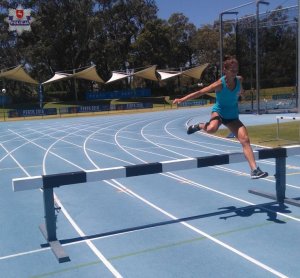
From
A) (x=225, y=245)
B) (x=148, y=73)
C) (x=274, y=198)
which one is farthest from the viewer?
(x=148, y=73)

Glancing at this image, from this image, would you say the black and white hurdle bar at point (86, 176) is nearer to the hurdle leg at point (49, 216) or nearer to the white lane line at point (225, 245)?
the hurdle leg at point (49, 216)

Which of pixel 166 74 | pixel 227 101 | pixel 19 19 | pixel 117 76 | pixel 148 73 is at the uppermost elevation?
pixel 19 19

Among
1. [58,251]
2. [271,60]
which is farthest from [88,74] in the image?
[58,251]

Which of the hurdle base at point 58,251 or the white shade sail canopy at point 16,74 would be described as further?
the white shade sail canopy at point 16,74

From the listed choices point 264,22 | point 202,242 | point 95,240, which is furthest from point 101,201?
point 264,22

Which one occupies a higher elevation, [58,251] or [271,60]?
[271,60]

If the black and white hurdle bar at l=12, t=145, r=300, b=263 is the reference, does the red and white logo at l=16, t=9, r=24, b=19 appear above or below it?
above

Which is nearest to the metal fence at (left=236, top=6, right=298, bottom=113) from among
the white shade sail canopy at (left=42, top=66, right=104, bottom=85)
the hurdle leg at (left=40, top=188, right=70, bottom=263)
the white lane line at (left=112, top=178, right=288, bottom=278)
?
the white lane line at (left=112, top=178, right=288, bottom=278)

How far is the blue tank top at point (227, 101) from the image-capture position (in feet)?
22.5

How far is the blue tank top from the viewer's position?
270 inches

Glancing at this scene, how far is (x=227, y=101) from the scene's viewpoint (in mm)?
6969

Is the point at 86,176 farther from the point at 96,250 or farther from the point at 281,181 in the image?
the point at 281,181

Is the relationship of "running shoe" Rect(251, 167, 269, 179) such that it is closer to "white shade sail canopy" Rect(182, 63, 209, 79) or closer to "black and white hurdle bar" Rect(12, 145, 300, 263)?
"black and white hurdle bar" Rect(12, 145, 300, 263)

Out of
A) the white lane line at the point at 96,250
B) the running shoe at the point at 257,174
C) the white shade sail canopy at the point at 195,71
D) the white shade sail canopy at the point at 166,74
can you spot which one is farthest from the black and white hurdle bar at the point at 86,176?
the white shade sail canopy at the point at 195,71
